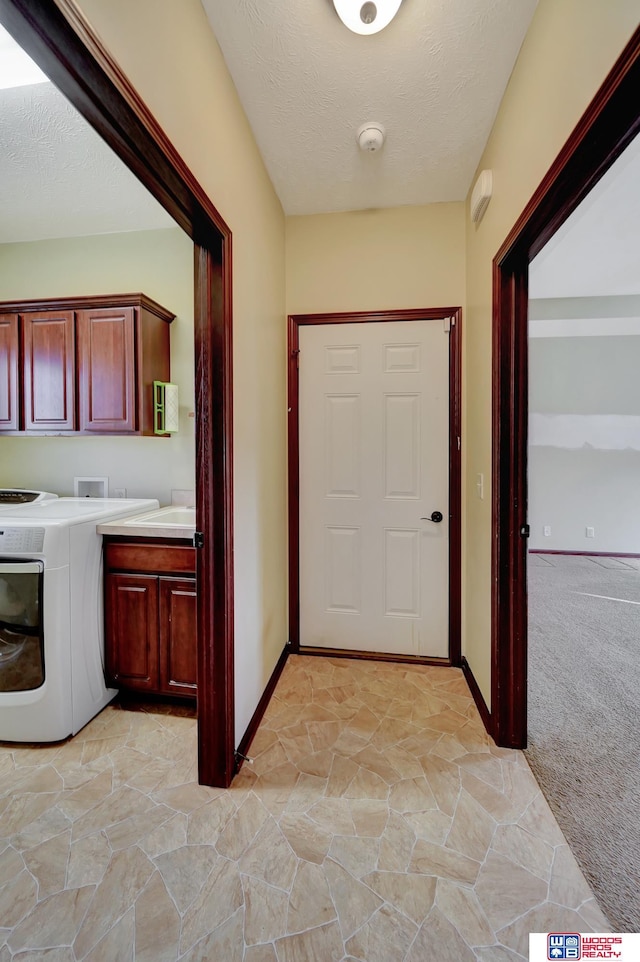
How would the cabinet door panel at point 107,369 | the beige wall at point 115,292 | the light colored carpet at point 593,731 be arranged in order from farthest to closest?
the beige wall at point 115,292, the cabinet door panel at point 107,369, the light colored carpet at point 593,731

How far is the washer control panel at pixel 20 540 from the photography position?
1.65 metres

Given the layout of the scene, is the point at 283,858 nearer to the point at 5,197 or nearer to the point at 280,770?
the point at 280,770

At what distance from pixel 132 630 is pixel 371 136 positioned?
103 inches

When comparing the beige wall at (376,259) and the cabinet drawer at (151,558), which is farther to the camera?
the beige wall at (376,259)

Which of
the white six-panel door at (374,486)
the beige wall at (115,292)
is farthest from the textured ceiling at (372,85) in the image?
the beige wall at (115,292)

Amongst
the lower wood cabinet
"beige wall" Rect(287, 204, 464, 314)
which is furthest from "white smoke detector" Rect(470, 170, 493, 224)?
the lower wood cabinet

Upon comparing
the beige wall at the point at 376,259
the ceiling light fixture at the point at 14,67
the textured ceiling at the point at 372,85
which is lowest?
the beige wall at the point at 376,259

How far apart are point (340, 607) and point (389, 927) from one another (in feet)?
4.85

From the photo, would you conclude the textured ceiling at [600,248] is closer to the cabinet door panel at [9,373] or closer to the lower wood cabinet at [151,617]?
the lower wood cabinet at [151,617]

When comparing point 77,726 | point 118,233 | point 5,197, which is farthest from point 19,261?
point 77,726

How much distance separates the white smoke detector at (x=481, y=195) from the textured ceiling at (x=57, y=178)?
1658mm

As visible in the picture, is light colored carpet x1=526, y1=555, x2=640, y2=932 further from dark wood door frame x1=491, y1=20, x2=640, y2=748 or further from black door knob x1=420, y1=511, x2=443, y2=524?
black door knob x1=420, y1=511, x2=443, y2=524

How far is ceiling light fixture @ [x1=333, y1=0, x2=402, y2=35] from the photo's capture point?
4.11 ft

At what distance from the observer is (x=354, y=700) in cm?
203
